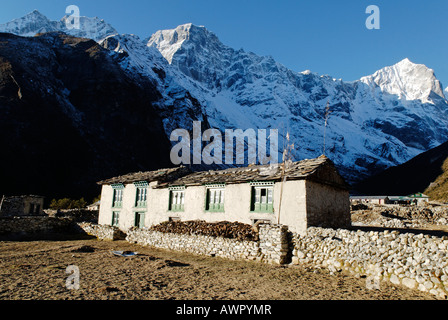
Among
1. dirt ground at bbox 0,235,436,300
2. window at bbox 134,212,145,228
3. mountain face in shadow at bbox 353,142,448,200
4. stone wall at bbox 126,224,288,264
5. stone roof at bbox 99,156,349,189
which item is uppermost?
mountain face in shadow at bbox 353,142,448,200

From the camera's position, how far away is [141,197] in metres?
26.5

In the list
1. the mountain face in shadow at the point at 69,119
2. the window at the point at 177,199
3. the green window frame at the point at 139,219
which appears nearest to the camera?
the window at the point at 177,199

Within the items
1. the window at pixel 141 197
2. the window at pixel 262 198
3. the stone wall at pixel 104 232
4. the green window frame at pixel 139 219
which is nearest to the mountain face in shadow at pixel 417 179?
the window at pixel 262 198

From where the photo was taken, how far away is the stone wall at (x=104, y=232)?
76.6 ft

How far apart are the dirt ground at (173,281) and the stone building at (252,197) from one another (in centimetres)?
413

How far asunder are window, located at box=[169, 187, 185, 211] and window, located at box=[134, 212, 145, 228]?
13.0ft

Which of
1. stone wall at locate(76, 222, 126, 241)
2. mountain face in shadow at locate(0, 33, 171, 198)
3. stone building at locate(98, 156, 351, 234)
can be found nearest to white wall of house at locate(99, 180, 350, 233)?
stone building at locate(98, 156, 351, 234)

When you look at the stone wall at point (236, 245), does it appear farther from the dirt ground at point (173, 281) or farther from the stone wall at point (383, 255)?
the stone wall at point (383, 255)

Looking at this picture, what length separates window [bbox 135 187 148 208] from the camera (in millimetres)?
26181

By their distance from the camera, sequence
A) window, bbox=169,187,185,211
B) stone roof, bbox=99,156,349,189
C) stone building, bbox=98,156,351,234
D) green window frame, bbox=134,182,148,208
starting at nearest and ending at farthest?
1. stone building, bbox=98,156,351,234
2. stone roof, bbox=99,156,349,189
3. window, bbox=169,187,185,211
4. green window frame, bbox=134,182,148,208

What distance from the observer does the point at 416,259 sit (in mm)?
9477

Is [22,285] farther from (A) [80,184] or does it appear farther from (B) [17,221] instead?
(A) [80,184]

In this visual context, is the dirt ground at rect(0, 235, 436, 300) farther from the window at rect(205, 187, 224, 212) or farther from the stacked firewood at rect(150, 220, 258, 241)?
the window at rect(205, 187, 224, 212)
